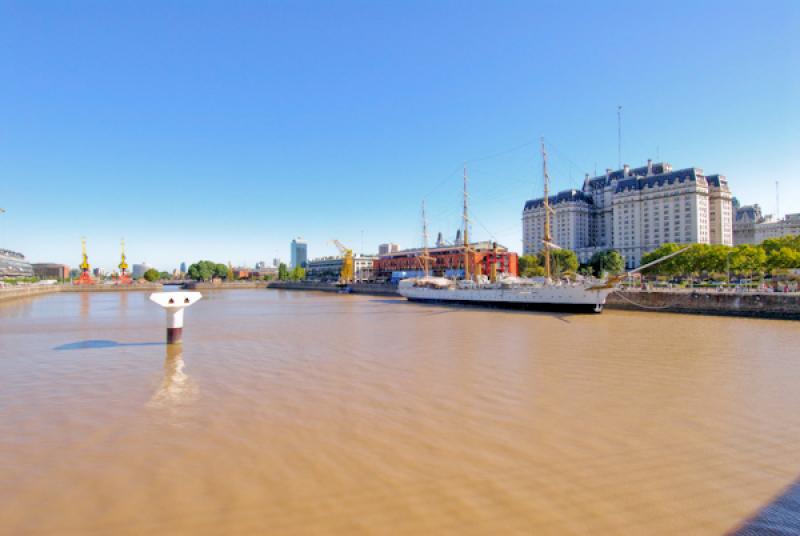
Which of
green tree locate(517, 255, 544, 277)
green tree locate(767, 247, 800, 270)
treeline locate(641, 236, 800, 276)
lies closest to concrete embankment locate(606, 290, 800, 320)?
treeline locate(641, 236, 800, 276)

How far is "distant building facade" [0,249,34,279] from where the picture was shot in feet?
470

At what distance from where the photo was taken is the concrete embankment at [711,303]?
32.5m

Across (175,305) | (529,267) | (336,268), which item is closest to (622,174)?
(529,267)

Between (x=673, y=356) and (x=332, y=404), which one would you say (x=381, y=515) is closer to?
(x=332, y=404)

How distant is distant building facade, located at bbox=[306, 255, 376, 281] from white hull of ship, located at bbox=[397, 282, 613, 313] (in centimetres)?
10090

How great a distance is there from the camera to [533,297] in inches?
1766

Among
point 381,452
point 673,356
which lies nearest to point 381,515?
point 381,452

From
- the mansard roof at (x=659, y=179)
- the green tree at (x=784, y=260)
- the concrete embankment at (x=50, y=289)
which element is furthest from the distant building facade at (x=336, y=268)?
the green tree at (x=784, y=260)

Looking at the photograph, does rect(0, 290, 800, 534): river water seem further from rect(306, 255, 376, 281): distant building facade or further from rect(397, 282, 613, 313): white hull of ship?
rect(306, 255, 376, 281): distant building facade

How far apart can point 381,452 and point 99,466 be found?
4.64 metres

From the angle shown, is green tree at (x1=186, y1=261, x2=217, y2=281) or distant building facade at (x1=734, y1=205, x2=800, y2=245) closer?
distant building facade at (x1=734, y1=205, x2=800, y2=245)

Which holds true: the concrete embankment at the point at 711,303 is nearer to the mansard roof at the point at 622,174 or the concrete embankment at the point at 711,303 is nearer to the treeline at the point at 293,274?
the mansard roof at the point at 622,174

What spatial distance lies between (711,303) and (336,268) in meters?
153

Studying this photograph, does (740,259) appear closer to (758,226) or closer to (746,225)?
(758,226)
